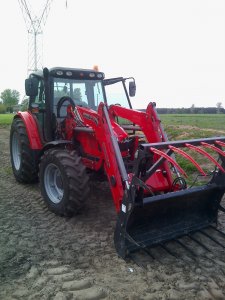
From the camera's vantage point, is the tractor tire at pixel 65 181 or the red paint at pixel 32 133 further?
the red paint at pixel 32 133

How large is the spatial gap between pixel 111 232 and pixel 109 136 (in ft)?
4.34

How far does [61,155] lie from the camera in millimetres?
5020

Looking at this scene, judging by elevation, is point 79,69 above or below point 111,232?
above

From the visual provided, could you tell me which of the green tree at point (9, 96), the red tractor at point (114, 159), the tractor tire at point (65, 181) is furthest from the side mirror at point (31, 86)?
the green tree at point (9, 96)

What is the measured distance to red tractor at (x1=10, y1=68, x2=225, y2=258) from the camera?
393 centimetres

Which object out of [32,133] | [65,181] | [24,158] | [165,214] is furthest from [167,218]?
[24,158]

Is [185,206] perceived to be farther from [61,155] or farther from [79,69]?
[79,69]

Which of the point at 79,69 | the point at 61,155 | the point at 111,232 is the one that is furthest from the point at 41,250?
the point at 79,69

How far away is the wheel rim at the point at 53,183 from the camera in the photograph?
17.8ft

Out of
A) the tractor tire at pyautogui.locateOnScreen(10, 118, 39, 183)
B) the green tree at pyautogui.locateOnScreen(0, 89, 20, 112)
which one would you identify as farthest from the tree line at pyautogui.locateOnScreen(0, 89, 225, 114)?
the tractor tire at pyautogui.locateOnScreen(10, 118, 39, 183)

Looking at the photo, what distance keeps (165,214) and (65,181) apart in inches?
59.1

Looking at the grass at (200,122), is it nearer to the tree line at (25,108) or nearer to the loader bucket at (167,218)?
the tree line at (25,108)

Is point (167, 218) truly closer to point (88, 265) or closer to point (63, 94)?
point (88, 265)

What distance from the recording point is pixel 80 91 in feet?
20.8
